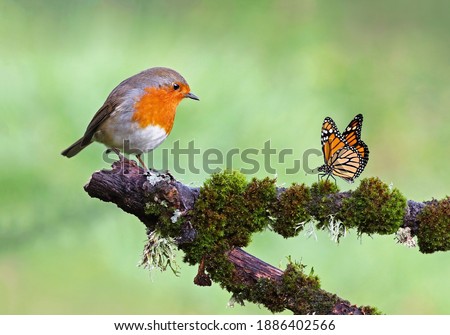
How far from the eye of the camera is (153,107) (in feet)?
13.1

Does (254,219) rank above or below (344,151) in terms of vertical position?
below

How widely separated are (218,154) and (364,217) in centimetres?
117

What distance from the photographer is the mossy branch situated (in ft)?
11.1

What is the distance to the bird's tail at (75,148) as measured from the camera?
432cm

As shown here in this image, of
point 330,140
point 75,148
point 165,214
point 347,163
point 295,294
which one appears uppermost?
point 75,148

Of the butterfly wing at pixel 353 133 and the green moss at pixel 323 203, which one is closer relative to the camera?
the green moss at pixel 323 203

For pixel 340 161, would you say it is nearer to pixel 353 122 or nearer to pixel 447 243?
pixel 353 122

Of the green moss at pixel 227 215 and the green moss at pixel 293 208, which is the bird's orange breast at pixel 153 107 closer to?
the green moss at pixel 227 215

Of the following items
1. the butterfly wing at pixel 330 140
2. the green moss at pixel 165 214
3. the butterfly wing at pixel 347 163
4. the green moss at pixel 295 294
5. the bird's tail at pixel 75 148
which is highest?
the bird's tail at pixel 75 148

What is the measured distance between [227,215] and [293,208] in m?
0.35

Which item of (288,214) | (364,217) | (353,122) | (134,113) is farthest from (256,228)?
(134,113)

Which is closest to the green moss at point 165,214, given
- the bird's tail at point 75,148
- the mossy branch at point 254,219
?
the mossy branch at point 254,219

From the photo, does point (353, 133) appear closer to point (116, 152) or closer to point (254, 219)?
point (254, 219)

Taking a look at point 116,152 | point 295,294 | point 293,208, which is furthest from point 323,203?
point 116,152
